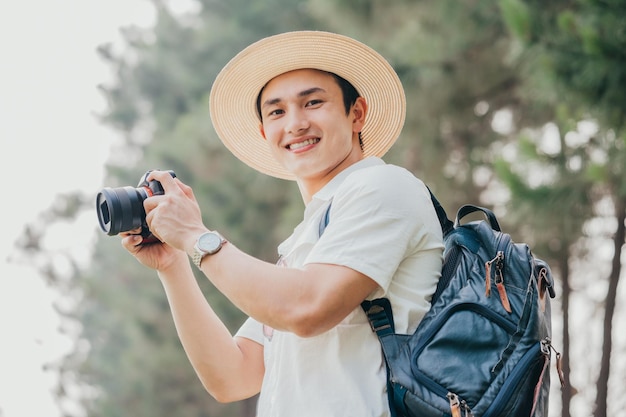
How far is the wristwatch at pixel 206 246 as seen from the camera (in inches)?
58.4

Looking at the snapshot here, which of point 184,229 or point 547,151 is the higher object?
point 547,151

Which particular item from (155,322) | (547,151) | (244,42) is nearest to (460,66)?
(547,151)

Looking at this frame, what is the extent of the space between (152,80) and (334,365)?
15.6 meters

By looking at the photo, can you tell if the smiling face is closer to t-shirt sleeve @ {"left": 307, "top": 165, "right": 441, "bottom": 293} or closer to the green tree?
t-shirt sleeve @ {"left": 307, "top": 165, "right": 441, "bottom": 293}

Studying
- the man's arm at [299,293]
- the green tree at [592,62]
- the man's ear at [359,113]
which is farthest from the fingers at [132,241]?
the green tree at [592,62]

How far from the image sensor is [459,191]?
913 cm

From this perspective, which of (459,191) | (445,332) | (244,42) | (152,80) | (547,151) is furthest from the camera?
(152,80)

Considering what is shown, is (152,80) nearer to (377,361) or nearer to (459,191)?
(459,191)

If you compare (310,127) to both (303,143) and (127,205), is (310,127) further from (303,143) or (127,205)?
(127,205)

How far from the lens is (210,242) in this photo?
4.90ft

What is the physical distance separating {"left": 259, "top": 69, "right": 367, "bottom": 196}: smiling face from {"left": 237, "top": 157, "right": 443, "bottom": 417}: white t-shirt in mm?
233

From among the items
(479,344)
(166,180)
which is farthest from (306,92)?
(479,344)

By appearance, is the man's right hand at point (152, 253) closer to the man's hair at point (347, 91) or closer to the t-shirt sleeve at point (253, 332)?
the t-shirt sleeve at point (253, 332)

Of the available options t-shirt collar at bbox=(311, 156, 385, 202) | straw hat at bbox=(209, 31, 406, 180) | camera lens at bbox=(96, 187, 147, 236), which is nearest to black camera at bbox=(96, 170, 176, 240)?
camera lens at bbox=(96, 187, 147, 236)
